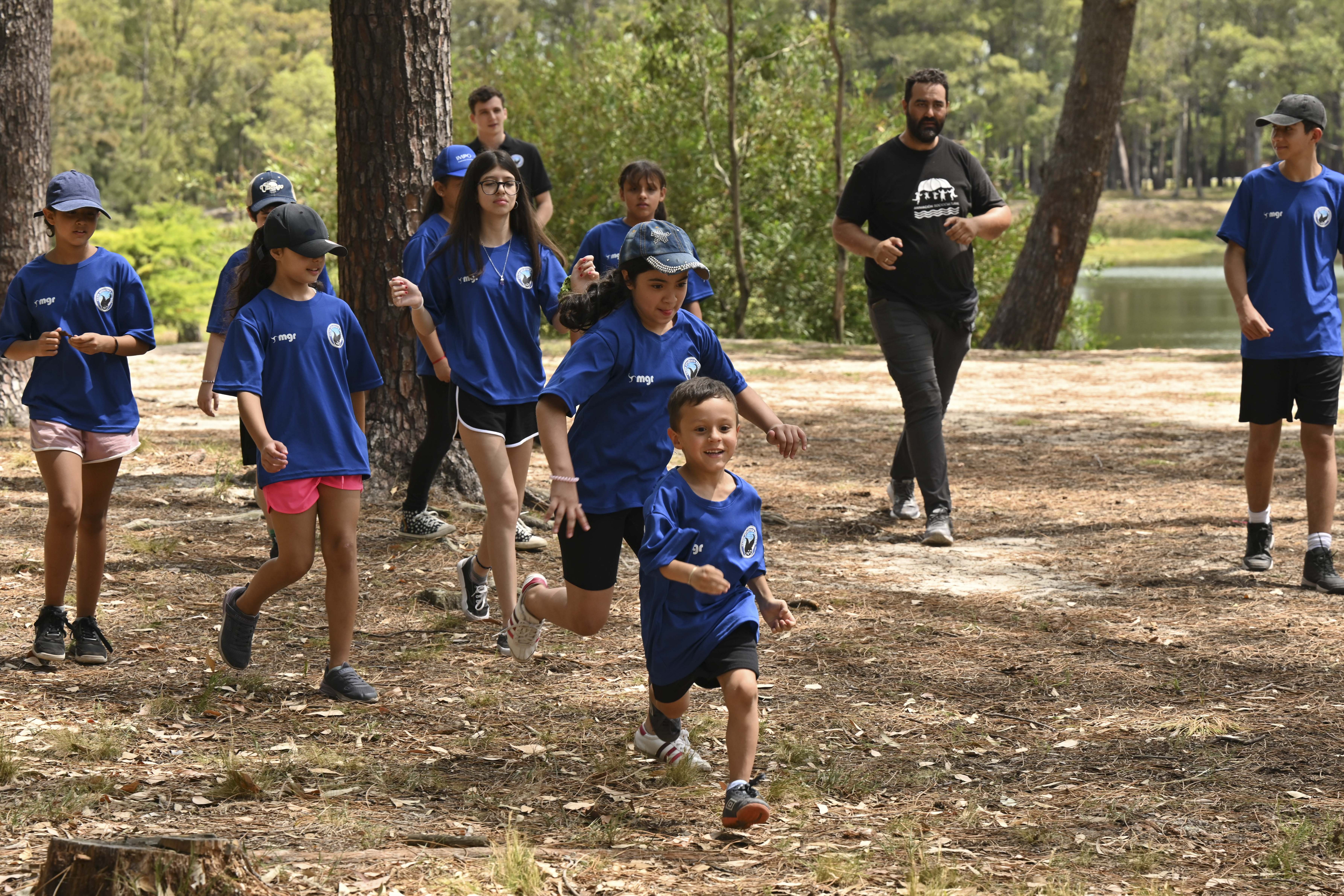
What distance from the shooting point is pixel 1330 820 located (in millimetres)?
3748

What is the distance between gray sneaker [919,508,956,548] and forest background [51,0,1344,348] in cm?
341

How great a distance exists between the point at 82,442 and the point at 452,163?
194cm

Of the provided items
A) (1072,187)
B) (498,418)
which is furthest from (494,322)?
(1072,187)

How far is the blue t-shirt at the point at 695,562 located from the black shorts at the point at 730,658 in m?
0.02

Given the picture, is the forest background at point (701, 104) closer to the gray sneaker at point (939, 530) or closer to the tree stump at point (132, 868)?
the gray sneaker at point (939, 530)

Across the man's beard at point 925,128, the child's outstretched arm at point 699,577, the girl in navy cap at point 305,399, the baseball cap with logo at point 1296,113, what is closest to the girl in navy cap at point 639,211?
the man's beard at point 925,128

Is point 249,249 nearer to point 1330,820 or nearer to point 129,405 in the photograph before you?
point 129,405

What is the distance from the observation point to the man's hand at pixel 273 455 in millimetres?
4445

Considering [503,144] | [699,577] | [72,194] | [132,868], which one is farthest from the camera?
[503,144]

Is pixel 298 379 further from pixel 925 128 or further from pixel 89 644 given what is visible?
pixel 925 128

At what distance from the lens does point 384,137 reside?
7.51 metres

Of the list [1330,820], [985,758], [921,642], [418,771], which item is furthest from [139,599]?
[1330,820]

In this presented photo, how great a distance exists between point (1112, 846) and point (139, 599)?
4.34m

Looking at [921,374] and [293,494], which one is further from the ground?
[921,374]
